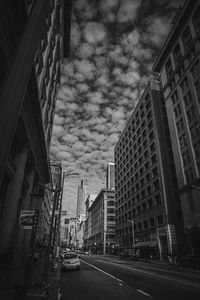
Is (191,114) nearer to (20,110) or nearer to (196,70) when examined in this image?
(196,70)

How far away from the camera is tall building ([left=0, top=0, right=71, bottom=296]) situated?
109 inches

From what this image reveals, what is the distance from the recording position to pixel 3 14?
1123cm

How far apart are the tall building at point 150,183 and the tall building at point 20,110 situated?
29.9 m

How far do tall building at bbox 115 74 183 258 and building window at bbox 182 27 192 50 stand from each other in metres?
16.9

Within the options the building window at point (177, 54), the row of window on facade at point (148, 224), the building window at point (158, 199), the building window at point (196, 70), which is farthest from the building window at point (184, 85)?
the row of window on facade at point (148, 224)

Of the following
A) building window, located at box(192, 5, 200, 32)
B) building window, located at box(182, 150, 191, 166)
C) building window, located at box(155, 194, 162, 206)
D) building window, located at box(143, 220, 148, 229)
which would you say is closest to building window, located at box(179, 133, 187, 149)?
building window, located at box(182, 150, 191, 166)

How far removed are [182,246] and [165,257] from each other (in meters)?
4.84

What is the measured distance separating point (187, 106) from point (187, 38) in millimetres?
15970

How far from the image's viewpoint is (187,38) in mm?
49906

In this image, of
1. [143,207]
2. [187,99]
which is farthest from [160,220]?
[187,99]

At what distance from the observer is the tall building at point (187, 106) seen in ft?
137

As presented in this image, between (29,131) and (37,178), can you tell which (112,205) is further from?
(29,131)

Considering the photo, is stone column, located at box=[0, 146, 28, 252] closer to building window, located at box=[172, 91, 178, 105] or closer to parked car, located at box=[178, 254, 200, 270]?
parked car, located at box=[178, 254, 200, 270]

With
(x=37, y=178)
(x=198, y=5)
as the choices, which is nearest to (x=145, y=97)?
(x=198, y=5)
